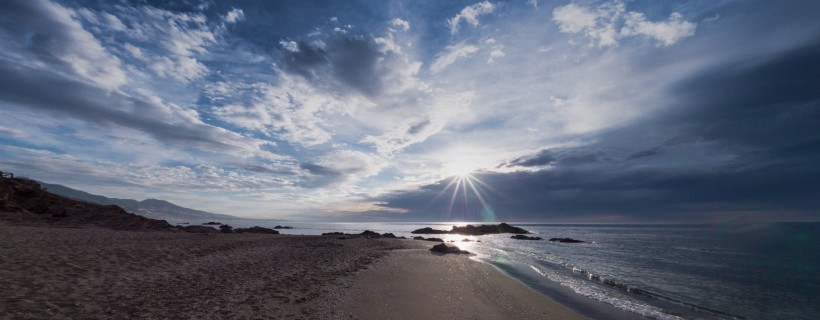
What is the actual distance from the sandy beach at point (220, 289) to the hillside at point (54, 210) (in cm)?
2274

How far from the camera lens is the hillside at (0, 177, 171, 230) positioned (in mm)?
34312

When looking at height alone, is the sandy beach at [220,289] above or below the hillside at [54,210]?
below

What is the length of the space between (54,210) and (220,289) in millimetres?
44982

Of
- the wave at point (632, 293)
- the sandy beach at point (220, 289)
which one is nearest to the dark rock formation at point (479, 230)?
the wave at point (632, 293)

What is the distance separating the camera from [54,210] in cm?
3825

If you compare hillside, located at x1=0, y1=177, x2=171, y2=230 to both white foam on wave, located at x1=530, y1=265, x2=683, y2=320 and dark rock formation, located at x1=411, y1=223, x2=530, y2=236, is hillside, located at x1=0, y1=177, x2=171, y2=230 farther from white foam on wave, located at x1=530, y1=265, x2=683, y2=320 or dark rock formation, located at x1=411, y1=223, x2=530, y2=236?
dark rock formation, located at x1=411, y1=223, x2=530, y2=236

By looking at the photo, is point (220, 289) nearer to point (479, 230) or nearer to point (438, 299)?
point (438, 299)

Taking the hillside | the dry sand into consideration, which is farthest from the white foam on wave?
the hillside

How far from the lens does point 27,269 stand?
1158cm

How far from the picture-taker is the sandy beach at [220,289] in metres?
9.05

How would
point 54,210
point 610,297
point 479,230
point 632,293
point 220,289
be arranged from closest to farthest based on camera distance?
point 220,289 → point 610,297 → point 632,293 → point 54,210 → point 479,230

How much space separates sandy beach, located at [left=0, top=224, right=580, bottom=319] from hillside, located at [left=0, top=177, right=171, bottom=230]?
22.7 metres

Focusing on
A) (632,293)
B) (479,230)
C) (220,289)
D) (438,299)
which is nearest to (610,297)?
(632,293)

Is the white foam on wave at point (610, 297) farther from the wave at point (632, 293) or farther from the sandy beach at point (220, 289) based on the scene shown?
the sandy beach at point (220, 289)
